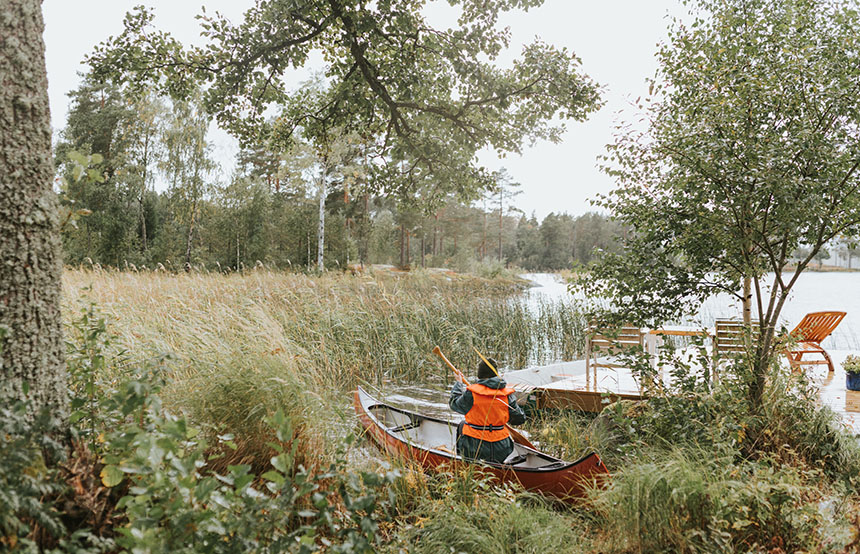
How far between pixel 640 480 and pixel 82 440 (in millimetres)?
2370

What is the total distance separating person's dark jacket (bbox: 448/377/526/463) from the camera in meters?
3.41

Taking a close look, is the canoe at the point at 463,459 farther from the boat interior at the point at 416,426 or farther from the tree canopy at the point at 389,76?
the tree canopy at the point at 389,76

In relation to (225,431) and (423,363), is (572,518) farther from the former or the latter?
(423,363)

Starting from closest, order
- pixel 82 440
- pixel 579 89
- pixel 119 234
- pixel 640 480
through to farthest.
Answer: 1. pixel 82 440
2. pixel 640 480
3. pixel 579 89
4. pixel 119 234

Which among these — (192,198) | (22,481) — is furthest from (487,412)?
(192,198)

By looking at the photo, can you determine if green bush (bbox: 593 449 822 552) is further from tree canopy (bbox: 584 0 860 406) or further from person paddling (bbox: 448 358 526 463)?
tree canopy (bbox: 584 0 860 406)

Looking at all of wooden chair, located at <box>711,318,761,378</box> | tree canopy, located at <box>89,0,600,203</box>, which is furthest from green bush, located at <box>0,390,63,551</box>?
tree canopy, located at <box>89,0,600,203</box>

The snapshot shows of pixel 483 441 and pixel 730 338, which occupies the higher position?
pixel 730 338

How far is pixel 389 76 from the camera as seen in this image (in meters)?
5.76

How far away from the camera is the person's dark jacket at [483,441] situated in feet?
11.2

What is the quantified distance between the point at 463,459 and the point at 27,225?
2611 mm

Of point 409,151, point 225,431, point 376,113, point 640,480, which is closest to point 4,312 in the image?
point 225,431

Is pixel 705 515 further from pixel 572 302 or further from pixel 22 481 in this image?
pixel 572 302

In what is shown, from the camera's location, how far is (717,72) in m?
3.69
